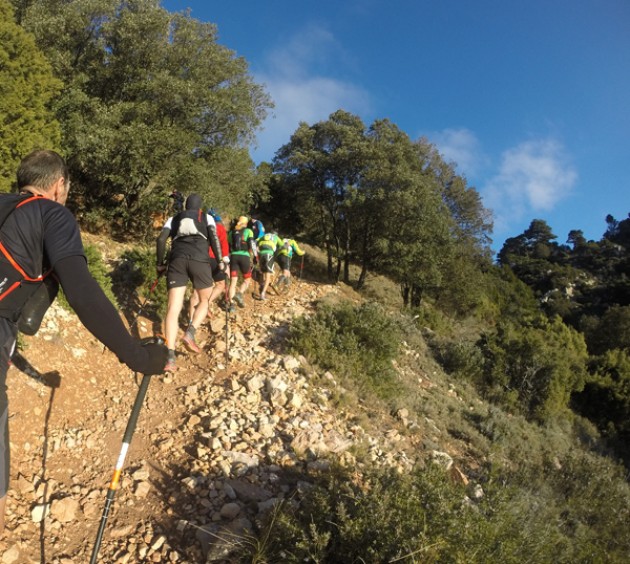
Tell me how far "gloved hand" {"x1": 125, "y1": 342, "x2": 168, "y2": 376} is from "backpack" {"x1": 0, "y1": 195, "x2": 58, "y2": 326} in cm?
50

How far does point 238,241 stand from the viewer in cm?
834

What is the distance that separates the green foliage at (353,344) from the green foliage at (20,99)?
6076 mm

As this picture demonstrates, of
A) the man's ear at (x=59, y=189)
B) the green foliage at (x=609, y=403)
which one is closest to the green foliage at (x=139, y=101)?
the man's ear at (x=59, y=189)

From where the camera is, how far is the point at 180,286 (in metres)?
5.30

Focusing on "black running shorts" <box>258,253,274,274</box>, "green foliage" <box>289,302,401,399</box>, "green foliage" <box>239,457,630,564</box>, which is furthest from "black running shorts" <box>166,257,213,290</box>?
"black running shorts" <box>258,253,274,274</box>

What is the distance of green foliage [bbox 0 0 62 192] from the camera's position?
747 cm

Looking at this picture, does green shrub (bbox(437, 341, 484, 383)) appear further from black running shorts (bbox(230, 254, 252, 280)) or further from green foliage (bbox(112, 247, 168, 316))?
green foliage (bbox(112, 247, 168, 316))

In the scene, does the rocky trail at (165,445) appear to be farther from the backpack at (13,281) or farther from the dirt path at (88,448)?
the backpack at (13,281)

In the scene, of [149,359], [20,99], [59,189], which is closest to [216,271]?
[59,189]

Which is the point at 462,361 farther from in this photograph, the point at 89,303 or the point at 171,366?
the point at 89,303

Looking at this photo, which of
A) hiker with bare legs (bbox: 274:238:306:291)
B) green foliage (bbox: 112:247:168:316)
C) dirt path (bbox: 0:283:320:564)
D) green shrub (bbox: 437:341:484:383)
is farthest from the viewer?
green shrub (bbox: 437:341:484:383)

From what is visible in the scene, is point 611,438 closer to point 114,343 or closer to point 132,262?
point 132,262

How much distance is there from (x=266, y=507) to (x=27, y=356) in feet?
10.9

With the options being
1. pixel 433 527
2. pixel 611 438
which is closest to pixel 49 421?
pixel 433 527
